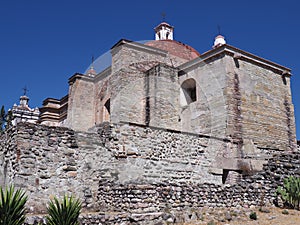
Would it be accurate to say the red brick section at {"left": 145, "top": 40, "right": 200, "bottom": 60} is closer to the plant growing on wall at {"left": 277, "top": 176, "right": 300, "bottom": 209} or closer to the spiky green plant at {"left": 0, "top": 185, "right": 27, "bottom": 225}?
the plant growing on wall at {"left": 277, "top": 176, "right": 300, "bottom": 209}

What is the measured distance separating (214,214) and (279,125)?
7.33 m

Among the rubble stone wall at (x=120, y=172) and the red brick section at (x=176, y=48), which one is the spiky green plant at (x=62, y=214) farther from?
the red brick section at (x=176, y=48)

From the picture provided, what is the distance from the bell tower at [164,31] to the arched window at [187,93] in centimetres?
1047

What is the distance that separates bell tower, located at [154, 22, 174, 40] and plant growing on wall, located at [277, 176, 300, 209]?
1659cm

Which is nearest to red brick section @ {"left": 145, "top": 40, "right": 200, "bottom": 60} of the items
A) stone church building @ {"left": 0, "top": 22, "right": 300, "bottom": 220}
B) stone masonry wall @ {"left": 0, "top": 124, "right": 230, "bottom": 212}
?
stone church building @ {"left": 0, "top": 22, "right": 300, "bottom": 220}

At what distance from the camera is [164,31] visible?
2545 cm

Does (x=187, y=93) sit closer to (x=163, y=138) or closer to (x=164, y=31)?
(x=163, y=138)

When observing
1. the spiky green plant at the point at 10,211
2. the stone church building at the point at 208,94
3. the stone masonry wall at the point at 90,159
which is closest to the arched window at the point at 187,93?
the stone church building at the point at 208,94

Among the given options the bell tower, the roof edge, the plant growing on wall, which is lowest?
the plant growing on wall

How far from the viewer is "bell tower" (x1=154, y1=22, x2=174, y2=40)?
25.4m

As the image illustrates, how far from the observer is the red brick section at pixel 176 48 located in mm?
19234

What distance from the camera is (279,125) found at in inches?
587

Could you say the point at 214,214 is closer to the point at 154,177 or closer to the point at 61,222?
the point at 154,177

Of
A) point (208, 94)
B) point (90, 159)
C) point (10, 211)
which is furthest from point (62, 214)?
point (208, 94)
